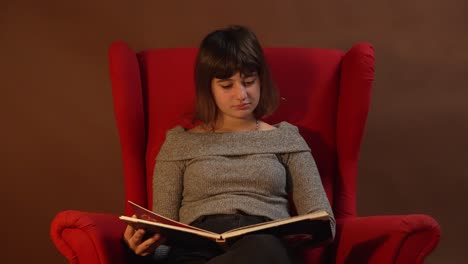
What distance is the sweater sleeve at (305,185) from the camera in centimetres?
161

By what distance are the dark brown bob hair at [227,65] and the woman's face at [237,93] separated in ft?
0.06

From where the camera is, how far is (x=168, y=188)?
5.50ft

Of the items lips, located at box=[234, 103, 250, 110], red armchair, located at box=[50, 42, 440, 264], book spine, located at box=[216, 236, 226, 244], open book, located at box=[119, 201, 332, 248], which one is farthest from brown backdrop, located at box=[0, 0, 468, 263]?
book spine, located at box=[216, 236, 226, 244]

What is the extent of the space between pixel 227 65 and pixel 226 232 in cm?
50

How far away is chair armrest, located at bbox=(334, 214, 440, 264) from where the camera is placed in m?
1.44

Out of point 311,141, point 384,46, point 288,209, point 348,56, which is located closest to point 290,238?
point 288,209

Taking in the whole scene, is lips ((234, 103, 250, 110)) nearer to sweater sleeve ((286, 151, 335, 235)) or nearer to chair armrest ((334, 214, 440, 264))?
sweater sleeve ((286, 151, 335, 235))

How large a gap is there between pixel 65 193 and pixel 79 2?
0.75 m

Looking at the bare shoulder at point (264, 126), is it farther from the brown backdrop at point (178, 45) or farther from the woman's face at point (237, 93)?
the brown backdrop at point (178, 45)

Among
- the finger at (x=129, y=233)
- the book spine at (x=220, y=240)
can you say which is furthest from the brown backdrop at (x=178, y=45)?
the book spine at (x=220, y=240)

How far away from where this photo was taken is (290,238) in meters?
1.42

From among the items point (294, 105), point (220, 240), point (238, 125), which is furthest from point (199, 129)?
point (220, 240)

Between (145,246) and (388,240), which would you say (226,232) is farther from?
(388,240)

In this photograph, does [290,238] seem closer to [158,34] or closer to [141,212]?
[141,212]
